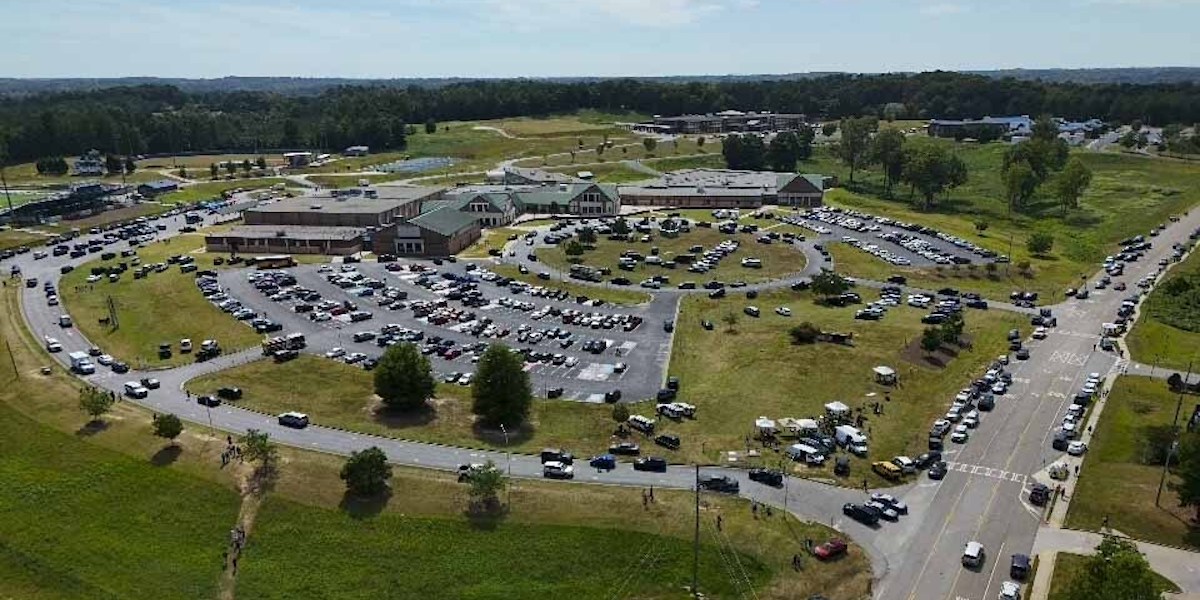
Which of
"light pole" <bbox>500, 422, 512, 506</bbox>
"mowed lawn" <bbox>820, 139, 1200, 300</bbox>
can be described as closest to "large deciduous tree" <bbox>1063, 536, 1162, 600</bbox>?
"light pole" <bbox>500, 422, 512, 506</bbox>

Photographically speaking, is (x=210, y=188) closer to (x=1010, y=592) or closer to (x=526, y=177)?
(x=526, y=177)

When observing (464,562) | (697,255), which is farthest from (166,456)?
(697,255)

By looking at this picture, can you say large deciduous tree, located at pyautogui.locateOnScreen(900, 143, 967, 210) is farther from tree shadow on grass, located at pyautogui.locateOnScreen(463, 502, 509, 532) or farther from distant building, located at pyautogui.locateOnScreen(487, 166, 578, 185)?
tree shadow on grass, located at pyautogui.locateOnScreen(463, 502, 509, 532)

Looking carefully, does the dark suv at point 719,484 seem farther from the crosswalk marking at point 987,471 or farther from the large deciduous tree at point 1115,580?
the large deciduous tree at point 1115,580

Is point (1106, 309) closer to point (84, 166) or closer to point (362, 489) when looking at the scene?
point (362, 489)

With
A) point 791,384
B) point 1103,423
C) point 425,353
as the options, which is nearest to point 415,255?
point 425,353

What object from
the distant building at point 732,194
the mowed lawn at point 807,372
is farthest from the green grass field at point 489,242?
the mowed lawn at point 807,372
